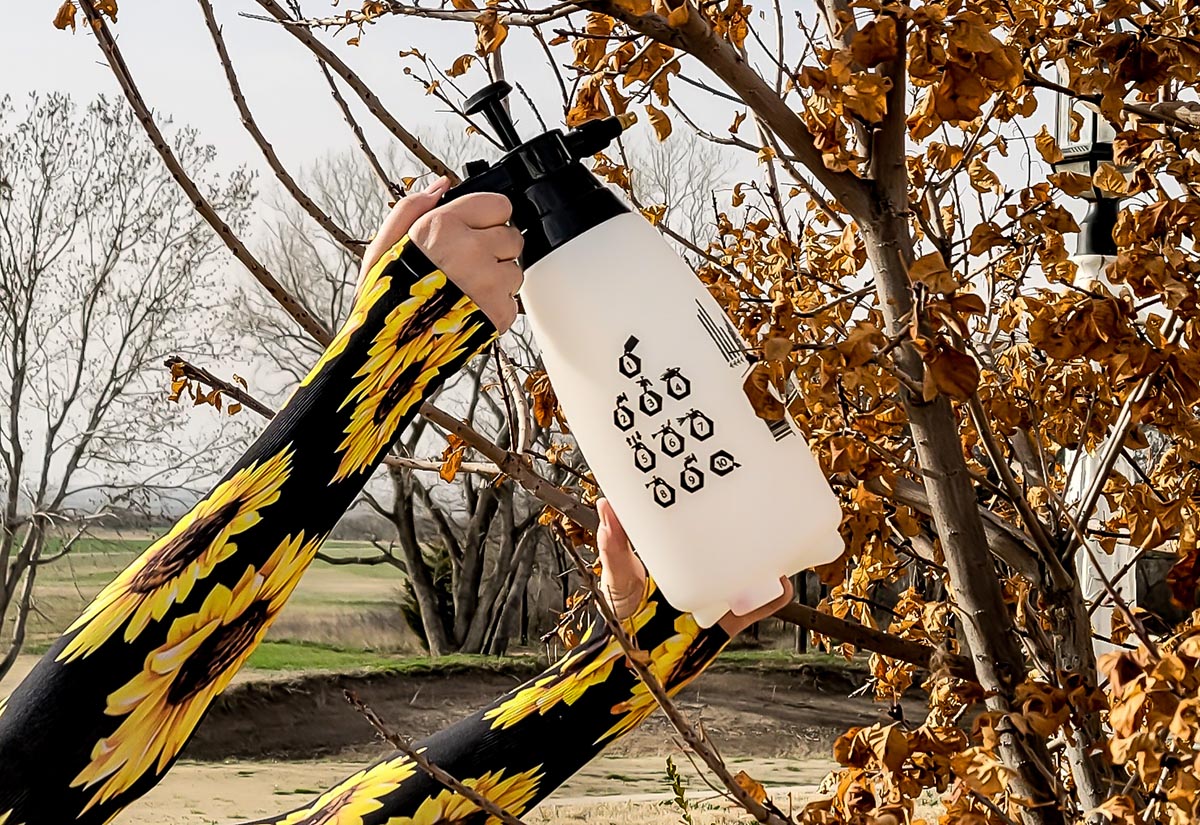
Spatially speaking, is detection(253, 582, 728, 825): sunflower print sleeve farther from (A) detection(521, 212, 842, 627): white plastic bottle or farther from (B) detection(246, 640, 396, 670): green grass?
(B) detection(246, 640, 396, 670): green grass

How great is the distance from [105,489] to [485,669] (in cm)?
165

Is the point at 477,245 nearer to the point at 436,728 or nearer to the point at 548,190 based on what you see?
the point at 548,190

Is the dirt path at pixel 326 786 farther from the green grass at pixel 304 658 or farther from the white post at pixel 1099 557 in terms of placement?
the white post at pixel 1099 557

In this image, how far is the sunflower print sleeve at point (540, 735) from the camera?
0.67 m

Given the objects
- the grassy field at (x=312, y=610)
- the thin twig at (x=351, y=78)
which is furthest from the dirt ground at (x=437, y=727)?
the thin twig at (x=351, y=78)

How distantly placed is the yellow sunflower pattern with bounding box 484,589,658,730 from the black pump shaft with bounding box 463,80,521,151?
11.7 inches

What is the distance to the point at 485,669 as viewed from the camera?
4578 mm

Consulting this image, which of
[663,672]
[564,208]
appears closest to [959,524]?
[663,672]

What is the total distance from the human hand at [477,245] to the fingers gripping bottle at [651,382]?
0.04ft

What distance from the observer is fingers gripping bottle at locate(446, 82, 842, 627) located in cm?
49

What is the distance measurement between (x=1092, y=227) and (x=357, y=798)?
1062 mm

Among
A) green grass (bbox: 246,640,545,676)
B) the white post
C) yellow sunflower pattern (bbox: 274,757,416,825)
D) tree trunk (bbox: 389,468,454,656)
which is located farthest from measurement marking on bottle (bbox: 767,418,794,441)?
tree trunk (bbox: 389,468,454,656)

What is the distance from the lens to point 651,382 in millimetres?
485

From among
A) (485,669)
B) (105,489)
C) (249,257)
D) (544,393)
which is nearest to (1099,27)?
(544,393)
